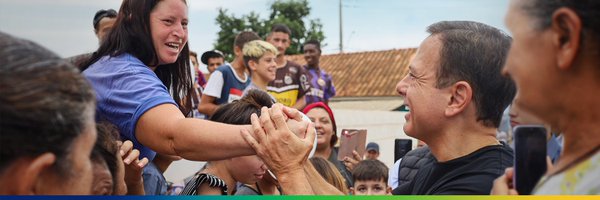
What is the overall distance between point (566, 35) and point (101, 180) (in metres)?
0.90

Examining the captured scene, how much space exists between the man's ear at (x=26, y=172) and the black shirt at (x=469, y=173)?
3.24 ft

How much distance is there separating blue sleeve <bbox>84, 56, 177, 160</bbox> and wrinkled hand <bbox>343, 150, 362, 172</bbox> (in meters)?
2.57

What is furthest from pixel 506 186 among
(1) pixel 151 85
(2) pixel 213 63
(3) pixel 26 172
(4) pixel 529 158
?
(2) pixel 213 63

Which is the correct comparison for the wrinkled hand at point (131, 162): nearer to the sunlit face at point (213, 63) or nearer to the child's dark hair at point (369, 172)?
the child's dark hair at point (369, 172)

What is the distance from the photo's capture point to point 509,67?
50.1 inches

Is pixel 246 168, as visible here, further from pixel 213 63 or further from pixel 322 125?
pixel 213 63

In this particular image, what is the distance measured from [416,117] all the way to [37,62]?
108 cm

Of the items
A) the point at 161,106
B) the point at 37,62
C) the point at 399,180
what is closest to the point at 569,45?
the point at 37,62

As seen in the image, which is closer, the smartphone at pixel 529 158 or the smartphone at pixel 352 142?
the smartphone at pixel 529 158

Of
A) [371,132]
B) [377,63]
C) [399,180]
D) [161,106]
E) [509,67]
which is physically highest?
[509,67]

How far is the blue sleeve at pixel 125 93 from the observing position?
2109mm

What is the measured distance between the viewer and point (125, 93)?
214cm

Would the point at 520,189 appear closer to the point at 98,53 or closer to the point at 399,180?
the point at 98,53

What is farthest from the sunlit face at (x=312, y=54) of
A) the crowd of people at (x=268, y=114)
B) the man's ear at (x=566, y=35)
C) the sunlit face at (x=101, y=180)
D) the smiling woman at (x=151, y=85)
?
the man's ear at (x=566, y=35)
